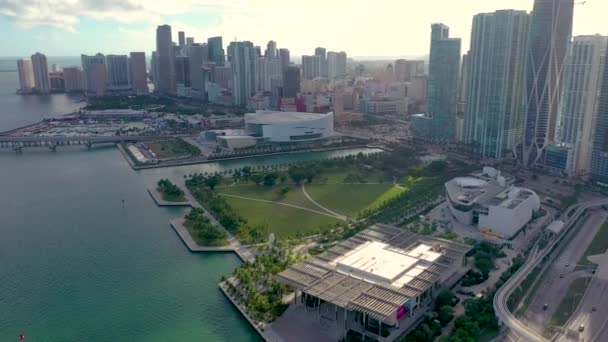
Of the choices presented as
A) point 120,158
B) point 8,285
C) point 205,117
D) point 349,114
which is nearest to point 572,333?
point 8,285

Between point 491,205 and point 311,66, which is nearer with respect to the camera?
point 491,205

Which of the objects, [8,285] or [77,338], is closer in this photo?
[77,338]

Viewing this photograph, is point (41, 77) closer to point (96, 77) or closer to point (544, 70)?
point (96, 77)

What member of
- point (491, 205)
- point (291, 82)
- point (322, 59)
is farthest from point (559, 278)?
point (322, 59)

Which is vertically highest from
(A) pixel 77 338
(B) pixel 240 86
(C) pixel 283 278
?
(B) pixel 240 86

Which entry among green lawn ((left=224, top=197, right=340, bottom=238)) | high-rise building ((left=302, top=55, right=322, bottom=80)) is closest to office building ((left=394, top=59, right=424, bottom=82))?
high-rise building ((left=302, top=55, right=322, bottom=80))

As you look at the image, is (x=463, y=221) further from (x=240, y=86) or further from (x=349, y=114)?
(x=240, y=86)

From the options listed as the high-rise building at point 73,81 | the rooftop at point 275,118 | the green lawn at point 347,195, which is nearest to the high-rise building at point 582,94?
the green lawn at point 347,195
